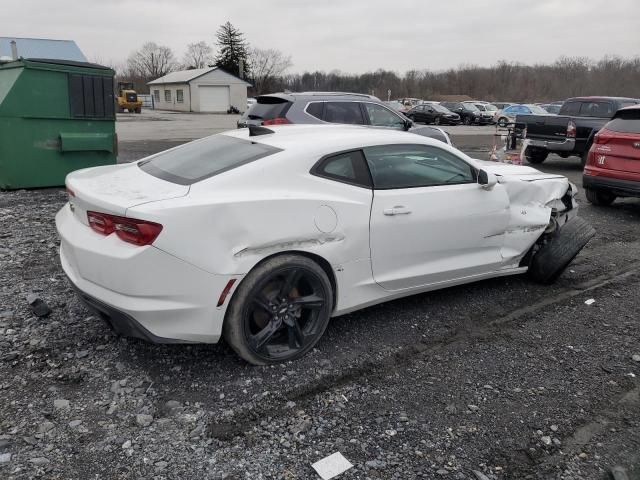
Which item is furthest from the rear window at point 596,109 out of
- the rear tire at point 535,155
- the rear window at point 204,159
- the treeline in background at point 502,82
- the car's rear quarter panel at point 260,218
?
the treeline in background at point 502,82

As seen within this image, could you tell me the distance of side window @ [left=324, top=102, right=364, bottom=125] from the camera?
9.16 meters

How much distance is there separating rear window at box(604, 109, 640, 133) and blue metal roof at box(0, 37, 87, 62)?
3262 centimetres

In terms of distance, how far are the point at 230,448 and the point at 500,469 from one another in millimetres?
1327

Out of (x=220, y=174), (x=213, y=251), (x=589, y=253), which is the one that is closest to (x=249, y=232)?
(x=213, y=251)

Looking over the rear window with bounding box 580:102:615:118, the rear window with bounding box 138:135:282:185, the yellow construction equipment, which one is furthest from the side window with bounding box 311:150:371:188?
the yellow construction equipment

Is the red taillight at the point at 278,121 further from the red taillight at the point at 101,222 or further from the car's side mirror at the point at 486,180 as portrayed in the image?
the red taillight at the point at 101,222

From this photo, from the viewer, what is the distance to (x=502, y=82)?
282 ft

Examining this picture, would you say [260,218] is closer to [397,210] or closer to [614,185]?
[397,210]

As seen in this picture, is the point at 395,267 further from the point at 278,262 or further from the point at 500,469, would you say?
the point at 500,469

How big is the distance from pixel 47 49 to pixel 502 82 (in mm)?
70669

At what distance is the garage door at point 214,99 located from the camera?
167 feet

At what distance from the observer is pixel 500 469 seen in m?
2.60

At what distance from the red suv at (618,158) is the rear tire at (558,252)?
3.33 meters

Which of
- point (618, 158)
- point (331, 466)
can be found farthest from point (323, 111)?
point (331, 466)
